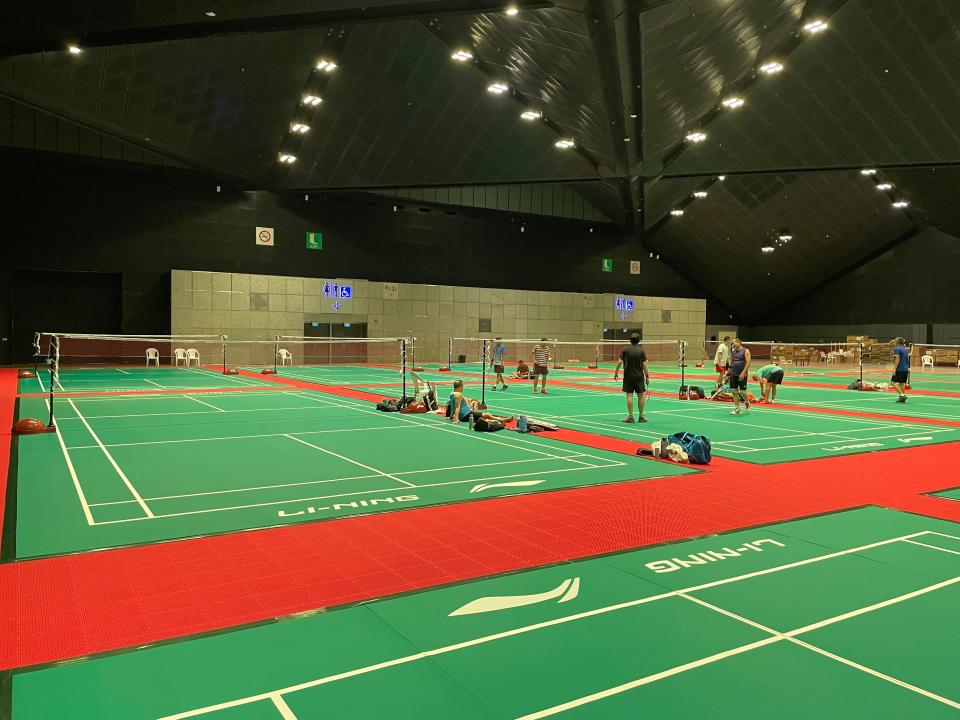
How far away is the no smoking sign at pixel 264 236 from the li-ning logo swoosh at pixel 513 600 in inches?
1593

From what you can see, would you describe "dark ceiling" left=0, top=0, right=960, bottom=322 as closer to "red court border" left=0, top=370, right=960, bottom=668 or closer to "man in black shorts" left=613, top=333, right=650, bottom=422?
"man in black shorts" left=613, top=333, right=650, bottom=422

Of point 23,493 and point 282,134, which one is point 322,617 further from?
point 282,134

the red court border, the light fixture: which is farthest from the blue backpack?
the light fixture

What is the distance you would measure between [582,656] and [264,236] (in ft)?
137

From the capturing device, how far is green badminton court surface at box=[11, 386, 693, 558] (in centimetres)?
807

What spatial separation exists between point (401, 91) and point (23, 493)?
1168 inches

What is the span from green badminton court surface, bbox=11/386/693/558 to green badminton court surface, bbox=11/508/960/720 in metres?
3.05

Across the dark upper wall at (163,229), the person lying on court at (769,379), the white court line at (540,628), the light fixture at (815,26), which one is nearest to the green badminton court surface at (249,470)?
the white court line at (540,628)

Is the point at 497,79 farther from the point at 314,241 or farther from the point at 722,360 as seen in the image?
the point at 722,360

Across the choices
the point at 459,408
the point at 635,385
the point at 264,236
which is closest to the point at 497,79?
the point at 264,236

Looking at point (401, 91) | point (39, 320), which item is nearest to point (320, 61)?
point (401, 91)

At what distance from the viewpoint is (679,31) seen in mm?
24172

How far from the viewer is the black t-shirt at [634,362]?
16.4m

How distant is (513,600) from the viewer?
18.7 ft
